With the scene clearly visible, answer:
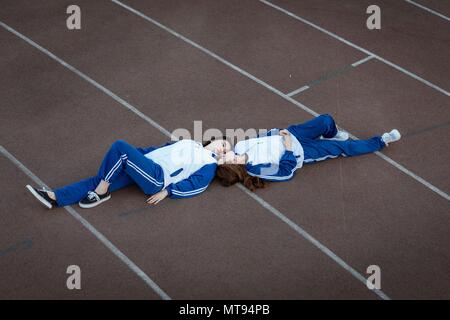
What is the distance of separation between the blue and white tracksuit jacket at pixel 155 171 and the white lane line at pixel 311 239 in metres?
0.54

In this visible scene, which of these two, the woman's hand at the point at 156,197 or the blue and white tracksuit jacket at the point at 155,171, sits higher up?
the blue and white tracksuit jacket at the point at 155,171

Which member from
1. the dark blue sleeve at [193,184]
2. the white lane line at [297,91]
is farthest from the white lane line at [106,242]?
the white lane line at [297,91]

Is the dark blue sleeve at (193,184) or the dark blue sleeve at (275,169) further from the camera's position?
the dark blue sleeve at (275,169)

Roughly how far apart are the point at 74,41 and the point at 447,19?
222 inches

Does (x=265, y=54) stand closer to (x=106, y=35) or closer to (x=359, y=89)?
(x=359, y=89)

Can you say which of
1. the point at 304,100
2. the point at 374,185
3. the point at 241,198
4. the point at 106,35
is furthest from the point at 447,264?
the point at 106,35

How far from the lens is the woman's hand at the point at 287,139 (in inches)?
289

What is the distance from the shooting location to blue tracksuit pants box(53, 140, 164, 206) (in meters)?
6.84

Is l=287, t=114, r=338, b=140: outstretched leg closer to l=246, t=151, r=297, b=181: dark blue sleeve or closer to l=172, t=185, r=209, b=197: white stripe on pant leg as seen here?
l=246, t=151, r=297, b=181: dark blue sleeve

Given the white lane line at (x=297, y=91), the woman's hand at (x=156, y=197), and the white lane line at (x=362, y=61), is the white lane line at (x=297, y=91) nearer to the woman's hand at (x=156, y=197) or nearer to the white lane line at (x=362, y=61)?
the white lane line at (x=362, y=61)

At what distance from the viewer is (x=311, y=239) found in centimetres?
683

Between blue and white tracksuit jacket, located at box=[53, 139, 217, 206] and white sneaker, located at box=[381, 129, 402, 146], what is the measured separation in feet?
6.78

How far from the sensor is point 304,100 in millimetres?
8688

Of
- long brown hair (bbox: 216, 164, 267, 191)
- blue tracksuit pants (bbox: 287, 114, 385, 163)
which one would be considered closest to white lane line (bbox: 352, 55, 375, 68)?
blue tracksuit pants (bbox: 287, 114, 385, 163)
